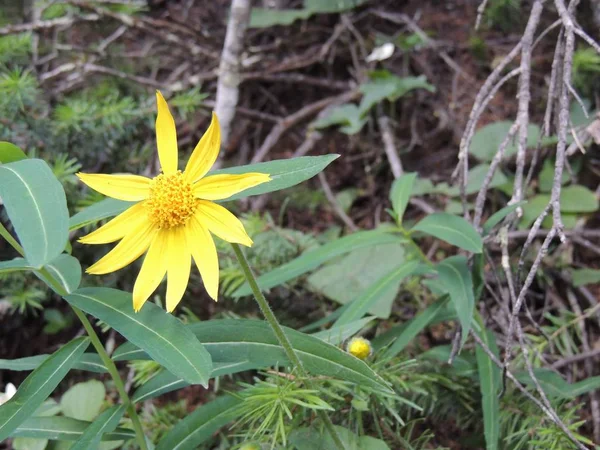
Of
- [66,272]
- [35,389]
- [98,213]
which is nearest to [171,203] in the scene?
[98,213]

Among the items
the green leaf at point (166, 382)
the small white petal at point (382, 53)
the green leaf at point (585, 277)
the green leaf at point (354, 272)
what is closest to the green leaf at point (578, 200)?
the green leaf at point (585, 277)

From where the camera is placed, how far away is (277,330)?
999 mm

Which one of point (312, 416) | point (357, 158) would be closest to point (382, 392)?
point (312, 416)

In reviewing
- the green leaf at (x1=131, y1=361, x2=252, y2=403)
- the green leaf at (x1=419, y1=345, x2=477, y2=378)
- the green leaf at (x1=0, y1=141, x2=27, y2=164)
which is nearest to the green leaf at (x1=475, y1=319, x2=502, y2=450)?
the green leaf at (x1=419, y1=345, x2=477, y2=378)

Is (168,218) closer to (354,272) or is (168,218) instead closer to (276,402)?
(276,402)

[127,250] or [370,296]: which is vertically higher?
[127,250]

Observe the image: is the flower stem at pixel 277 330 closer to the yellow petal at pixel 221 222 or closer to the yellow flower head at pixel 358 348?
the yellow petal at pixel 221 222

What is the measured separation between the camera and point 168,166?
1.03 m

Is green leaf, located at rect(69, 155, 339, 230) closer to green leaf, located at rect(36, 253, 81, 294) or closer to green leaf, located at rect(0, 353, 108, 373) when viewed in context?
green leaf, located at rect(36, 253, 81, 294)

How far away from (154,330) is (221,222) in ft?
0.67

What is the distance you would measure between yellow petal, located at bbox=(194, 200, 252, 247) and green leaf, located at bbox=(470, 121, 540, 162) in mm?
1286

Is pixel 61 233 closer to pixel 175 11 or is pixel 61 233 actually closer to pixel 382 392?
pixel 382 392

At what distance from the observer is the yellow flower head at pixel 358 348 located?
→ 1.18 meters

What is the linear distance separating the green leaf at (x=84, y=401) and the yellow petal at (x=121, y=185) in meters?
0.64
